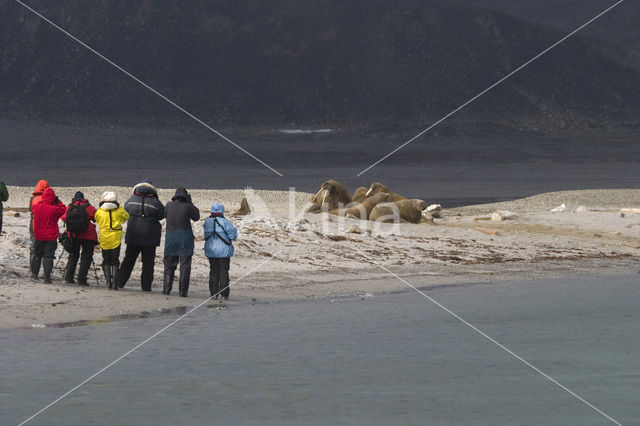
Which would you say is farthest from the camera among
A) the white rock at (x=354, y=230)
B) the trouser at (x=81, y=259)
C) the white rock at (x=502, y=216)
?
the white rock at (x=502, y=216)

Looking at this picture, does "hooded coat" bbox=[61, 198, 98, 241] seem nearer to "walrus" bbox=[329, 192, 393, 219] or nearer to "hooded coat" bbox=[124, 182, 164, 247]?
"hooded coat" bbox=[124, 182, 164, 247]

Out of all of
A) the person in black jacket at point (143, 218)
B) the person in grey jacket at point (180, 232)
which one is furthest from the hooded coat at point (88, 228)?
the person in grey jacket at point (180, 232)

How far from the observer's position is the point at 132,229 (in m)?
12.0

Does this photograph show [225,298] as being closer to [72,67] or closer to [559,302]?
[559,302]

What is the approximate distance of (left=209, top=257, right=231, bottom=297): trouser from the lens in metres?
12.2

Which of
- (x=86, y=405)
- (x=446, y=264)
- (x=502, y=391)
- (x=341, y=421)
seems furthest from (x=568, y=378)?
(x=446, y=264)

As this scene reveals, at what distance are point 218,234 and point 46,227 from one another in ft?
5.94

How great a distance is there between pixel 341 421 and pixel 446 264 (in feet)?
29.1

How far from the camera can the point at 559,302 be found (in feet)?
45.2

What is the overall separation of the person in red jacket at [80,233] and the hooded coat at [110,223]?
16 cm

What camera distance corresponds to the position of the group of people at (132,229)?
11945 millimetres

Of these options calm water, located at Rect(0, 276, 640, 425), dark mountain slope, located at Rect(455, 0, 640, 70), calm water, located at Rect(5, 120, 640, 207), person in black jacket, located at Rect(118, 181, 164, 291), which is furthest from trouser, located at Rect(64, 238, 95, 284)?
dark mountain slope, located at Rect(455, 0, 640, 70)

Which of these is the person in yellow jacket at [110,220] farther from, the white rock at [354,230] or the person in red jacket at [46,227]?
the white rock at [354,230]

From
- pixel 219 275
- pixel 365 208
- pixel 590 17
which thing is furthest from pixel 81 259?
pixel 590 17
